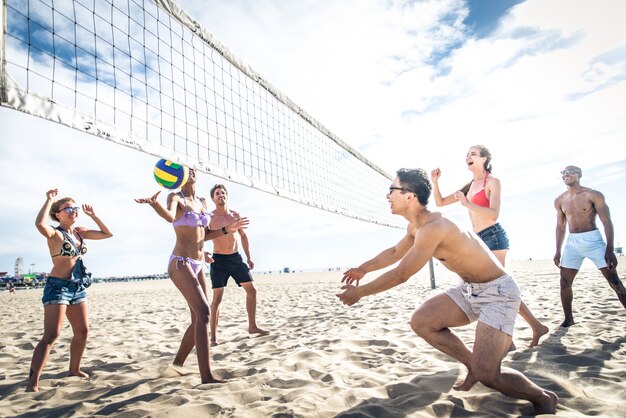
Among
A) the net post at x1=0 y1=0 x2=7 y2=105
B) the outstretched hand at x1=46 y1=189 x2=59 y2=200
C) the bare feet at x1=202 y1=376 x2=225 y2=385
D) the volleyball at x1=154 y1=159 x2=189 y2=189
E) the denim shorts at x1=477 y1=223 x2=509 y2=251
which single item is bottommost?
the bare feet at x1=202 y1=376 x2=225 y2=385

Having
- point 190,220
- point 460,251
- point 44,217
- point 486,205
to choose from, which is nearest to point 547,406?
point 460,251

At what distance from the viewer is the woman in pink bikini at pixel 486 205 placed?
118 inches

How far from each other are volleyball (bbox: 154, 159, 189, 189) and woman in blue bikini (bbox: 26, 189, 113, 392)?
2.12 ft

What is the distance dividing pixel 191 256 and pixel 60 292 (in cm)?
96

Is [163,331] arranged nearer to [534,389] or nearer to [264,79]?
[264,79]

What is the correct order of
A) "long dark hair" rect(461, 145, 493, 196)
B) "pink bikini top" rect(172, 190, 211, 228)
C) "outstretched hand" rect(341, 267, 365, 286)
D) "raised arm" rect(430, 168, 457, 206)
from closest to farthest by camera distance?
"outstretched hand" rect(341, 267, 365, 286) < "pink bikini top" rect(172, 190, 211, 228) < "long dark hair" rect(461, 145, 493, 196) < "raised arm" rect(430, 168, 457, 206)

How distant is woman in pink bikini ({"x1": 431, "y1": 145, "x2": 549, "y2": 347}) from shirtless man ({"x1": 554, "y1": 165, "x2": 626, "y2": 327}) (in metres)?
1.00

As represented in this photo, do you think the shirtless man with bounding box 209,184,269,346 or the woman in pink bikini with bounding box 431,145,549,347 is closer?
the woman in pink bikini with bounding box 431,145,549,347

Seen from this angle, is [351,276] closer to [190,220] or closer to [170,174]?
[190,220]

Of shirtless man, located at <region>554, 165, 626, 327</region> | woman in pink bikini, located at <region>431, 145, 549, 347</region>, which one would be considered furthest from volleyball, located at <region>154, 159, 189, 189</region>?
shirtless man, located at <region>554, 165, 626, 327</region>

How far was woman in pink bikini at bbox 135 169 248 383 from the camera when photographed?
2.55m

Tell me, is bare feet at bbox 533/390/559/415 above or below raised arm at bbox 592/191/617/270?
below

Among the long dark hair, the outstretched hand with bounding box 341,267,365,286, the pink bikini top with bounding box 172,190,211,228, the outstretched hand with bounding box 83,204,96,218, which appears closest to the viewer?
the outstretched hand with bounding box 341,267,365,286

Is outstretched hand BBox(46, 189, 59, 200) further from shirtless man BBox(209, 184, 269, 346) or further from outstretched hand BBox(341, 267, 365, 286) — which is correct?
outstretched hand BBox(341, 267, 365, 286)
